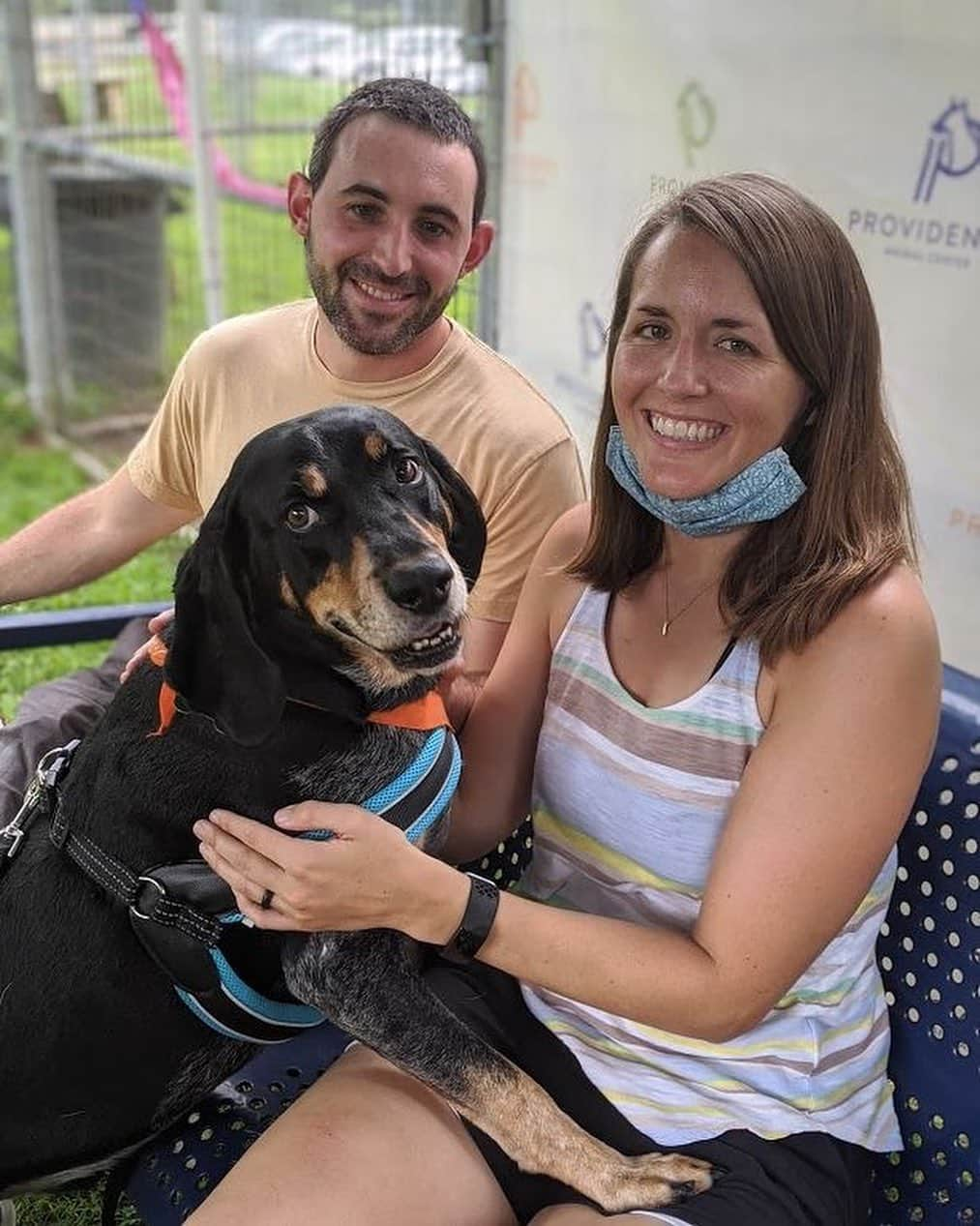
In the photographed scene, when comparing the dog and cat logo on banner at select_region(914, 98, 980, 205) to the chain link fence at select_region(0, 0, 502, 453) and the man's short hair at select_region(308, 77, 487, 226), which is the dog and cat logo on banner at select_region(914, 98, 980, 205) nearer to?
the man's short hair at select_region(308, 77, 487, 226)

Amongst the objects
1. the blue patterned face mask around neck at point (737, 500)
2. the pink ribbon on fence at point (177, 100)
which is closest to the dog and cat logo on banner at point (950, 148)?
the blue patterned face mask around neck at point (737, 500)

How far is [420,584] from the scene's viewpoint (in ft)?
5.98

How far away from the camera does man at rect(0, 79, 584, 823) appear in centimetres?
254

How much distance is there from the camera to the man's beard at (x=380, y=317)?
260cm

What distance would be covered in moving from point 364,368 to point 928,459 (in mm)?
1565

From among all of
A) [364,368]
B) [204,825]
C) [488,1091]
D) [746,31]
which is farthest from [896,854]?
[746,31]

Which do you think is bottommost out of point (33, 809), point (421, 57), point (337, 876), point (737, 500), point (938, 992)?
point (938, 992)

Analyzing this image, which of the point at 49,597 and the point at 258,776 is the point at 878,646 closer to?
the point at 258,776

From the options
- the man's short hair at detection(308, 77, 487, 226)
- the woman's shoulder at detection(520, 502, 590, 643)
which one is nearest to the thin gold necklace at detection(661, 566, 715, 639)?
the woman's shoulder at detection(520, 502, 590, 643)

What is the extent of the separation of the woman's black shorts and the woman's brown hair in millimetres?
649

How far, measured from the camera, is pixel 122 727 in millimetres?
1970

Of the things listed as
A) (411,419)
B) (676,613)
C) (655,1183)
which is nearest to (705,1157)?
(655,1183)

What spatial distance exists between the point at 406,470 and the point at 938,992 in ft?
→ 3.47

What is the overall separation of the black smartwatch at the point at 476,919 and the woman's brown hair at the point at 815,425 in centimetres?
49
